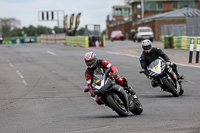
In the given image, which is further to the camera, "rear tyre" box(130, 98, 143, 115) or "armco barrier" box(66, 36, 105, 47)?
"armco barrier" box(66, 36, 105, 47)

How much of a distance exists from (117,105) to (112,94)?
23 centimetres

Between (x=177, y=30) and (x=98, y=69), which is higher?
(x=177, y=30)

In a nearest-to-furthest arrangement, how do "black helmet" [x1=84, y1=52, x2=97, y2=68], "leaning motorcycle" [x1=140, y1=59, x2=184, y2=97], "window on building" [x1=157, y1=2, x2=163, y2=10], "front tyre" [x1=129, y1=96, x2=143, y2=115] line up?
1. "front tyre" [x1=129, y1=96, x2=143, y2=115]
2. "black helmet" [x1=84, y1=52, x2=97, y2=68]
3. "leaning motorcycle" [x1=140, y1=59, x2=184, y2=97]
4. "window on building" [x1=157, y1=2, x2=163, y2=10]

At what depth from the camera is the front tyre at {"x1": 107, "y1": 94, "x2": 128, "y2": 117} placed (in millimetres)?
8727

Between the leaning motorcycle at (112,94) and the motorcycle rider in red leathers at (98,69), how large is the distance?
22 cm

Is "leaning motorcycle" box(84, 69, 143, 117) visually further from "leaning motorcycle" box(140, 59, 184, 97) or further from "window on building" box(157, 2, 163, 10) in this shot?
"window on building" box(157, 2, 163, 10)

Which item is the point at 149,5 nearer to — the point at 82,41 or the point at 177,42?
the point at 82,41

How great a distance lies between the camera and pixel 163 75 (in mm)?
11914

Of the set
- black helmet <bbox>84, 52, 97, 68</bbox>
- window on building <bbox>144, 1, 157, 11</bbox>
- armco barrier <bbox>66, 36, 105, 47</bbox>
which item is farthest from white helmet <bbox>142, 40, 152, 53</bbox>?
window on building <bbox>144, 1, 157, 11</bbox>

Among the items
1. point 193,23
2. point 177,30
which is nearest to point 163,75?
point 193,23

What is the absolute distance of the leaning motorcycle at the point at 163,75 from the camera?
11.8m

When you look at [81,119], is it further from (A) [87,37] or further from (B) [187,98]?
(A) [87,37]

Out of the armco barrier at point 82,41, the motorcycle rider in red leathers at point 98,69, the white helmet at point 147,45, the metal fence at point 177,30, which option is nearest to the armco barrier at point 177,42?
the metal fence at point 177,30

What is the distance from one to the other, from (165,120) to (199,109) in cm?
159
